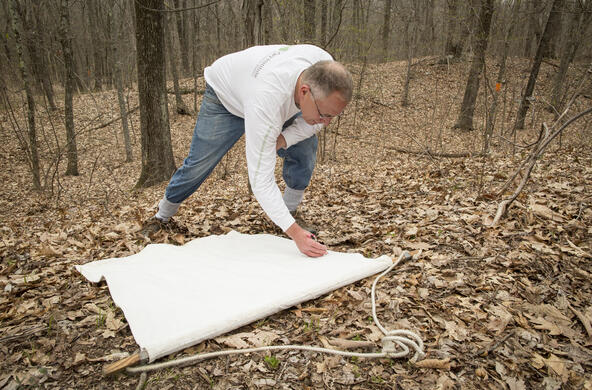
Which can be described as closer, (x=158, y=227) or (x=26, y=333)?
(x=26, y=333)

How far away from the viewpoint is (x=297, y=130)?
2.98m

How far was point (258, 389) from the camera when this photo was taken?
151cm

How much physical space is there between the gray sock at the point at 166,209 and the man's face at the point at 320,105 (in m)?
1.76

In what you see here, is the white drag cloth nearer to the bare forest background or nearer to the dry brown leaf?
the bare forest background

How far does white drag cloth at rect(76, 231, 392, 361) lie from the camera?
1793mm

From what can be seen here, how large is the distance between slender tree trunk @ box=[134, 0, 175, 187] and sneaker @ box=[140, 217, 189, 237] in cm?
393

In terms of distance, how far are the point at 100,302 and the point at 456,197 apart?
358cm

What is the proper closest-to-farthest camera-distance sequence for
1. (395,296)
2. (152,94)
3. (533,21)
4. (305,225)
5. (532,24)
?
1. (395,296)
2. (305,225)
3. (152,94)
4. (533,21)
5. (532,24)

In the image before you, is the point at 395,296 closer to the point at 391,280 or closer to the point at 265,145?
the point at 391,280

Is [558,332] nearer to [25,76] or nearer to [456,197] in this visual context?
[456,197]

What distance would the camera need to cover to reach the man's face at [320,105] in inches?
88.6

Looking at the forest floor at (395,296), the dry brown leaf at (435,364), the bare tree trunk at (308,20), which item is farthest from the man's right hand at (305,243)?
the bare tree trunk at (308,20)

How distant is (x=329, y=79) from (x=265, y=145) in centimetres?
62

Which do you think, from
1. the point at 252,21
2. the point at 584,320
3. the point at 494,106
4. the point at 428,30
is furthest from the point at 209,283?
the point at 428,30
